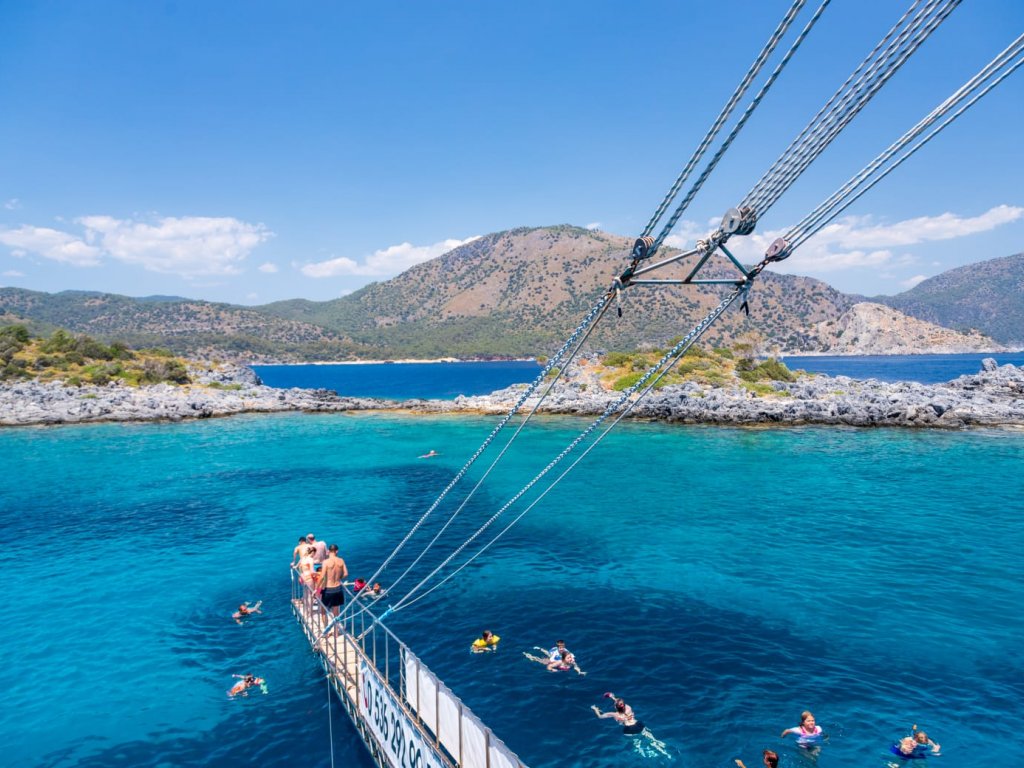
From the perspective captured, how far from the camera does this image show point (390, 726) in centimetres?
1289

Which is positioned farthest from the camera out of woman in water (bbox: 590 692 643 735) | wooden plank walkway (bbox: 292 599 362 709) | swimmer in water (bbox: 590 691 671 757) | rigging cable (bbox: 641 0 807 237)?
wooden plank walkway (bbox: 292 599 362 709)

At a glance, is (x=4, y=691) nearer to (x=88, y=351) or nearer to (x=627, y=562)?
(x=627, y=562)

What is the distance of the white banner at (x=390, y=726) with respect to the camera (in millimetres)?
11302

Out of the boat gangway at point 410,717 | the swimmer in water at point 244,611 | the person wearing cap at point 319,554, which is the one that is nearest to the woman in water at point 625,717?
the boat gangway at point 410,717

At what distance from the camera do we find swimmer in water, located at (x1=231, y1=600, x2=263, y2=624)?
2272 centimetres

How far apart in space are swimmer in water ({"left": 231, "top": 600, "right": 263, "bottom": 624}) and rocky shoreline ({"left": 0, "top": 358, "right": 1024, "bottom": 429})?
5689 centimetres

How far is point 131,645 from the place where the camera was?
21016 mm

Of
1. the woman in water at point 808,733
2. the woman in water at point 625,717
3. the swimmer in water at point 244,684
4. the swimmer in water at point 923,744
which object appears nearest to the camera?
the swimmer in water at point 923,744

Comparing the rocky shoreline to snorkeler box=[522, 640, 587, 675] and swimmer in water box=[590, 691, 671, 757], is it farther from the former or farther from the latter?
swimmer in water box=[590, 691, 671, 757]

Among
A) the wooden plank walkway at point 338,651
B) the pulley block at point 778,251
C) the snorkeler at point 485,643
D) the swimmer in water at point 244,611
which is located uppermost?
the pulley block at point 778,251

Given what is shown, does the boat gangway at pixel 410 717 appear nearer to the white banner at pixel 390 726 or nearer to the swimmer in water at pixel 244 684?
the white banner at pixel 390 726

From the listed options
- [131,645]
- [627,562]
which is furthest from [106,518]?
[627,562]

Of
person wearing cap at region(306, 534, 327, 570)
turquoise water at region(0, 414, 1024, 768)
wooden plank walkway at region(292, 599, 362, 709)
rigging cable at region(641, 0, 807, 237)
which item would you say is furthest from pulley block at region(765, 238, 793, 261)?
person wearing cap at region(306, 534, 327, 570)

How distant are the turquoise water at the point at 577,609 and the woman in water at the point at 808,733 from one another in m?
0.36
